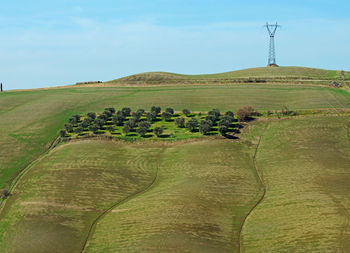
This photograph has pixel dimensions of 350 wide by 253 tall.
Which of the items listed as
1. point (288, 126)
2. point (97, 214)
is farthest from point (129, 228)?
point (288, 126)

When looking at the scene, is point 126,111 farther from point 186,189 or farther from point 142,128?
point 186,189

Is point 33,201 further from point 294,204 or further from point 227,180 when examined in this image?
point 294,204

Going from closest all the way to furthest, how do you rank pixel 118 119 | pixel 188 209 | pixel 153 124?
pixel 188 209 → pixel 118 119 → pixel 153 124

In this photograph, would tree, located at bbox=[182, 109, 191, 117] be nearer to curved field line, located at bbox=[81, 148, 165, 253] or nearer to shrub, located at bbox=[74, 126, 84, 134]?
shrub, located at bbox=[74, 126, 84, 134]

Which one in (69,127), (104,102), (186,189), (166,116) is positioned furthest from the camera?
(104,102)

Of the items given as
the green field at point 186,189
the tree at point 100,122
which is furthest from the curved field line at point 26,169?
the tree at point 100,122

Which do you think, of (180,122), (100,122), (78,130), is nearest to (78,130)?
(78,130)
